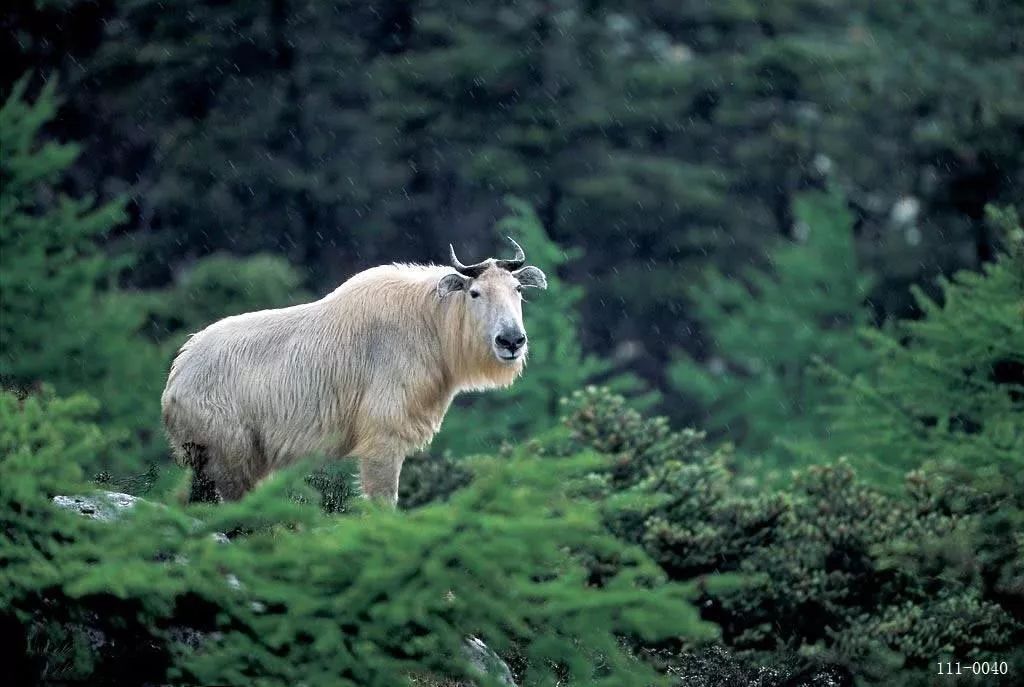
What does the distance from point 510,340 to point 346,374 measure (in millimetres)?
1272

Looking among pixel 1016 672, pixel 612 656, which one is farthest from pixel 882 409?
pixel 612 656

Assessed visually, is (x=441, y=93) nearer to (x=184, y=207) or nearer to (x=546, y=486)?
(x=184, y=207)

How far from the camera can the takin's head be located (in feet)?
33.1

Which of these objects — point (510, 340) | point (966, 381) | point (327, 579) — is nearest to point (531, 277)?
point (510, 340)

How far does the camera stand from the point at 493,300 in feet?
33.8

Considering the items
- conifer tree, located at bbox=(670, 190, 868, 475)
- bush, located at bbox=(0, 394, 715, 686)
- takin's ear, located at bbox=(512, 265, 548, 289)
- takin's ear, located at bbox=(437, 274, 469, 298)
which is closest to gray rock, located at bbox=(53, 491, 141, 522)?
bush, located at bbox=(0, 394, 715, 686)

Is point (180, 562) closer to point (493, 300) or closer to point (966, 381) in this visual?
point (493, 300)

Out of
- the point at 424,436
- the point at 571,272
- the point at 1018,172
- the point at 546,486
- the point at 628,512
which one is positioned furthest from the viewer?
the point at 571,272

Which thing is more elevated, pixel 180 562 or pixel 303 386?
pixel 180 562

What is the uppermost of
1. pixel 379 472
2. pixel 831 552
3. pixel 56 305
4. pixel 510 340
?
pixel 510 340

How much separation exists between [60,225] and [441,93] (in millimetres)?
15086

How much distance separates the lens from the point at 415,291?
1080 cm

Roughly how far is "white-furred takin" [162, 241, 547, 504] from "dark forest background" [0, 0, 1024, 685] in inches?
21.9

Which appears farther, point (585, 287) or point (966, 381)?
point (585, 287)
